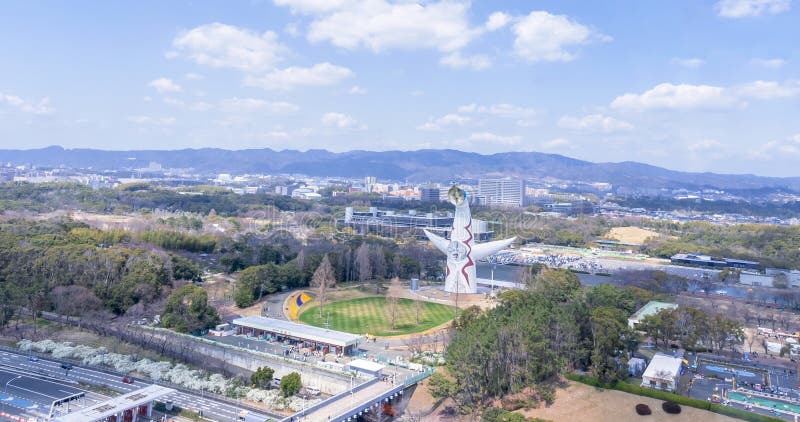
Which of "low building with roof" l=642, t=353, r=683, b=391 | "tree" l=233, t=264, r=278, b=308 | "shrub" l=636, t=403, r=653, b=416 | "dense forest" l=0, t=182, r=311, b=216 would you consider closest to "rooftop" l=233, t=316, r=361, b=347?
"tree" l=233, t=264, r=278, b=308

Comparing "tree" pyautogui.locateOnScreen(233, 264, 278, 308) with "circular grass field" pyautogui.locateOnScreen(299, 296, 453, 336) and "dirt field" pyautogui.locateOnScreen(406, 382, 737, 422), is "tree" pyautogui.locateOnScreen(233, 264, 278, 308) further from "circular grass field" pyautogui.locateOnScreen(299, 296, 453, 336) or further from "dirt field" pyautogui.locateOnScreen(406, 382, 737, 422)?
"dirt field" pyautogui.locateOnScreen(406, 382, 737, 422)

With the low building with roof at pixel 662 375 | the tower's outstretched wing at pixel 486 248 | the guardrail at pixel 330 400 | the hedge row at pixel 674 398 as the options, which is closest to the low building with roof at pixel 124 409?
the guardrail at pixel 330 400

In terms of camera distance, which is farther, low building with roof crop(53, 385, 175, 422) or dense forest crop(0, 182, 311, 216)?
dense forest crop(0, 182, 311, 216)

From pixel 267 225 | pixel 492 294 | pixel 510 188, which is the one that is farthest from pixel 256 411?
pixel 510 188

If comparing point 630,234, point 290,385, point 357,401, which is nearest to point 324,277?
point 290,385

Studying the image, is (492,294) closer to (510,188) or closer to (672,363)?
(672,363)

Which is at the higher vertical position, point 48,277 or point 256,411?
point 48,277
